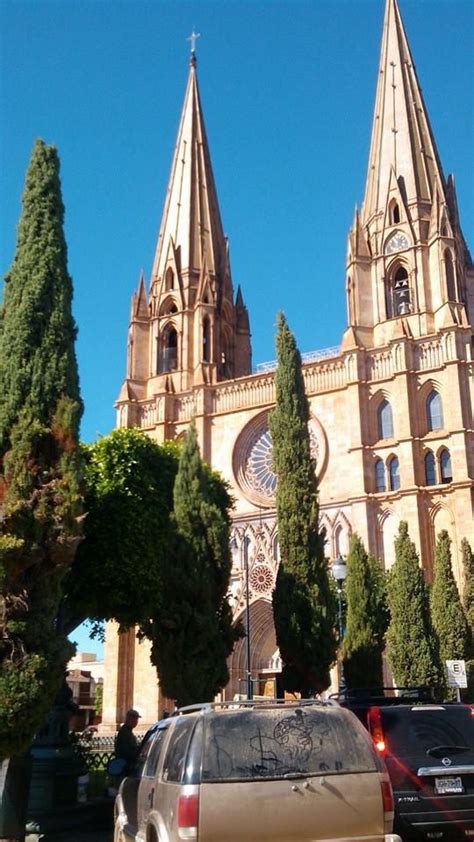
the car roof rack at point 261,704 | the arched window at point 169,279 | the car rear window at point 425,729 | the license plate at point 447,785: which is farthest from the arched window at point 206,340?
the car roof rack at point 261,704

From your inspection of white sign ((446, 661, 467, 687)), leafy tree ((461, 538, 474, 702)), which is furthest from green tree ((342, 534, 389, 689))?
white sign ((446, 661, 467, 687))

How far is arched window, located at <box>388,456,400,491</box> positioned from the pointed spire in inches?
514

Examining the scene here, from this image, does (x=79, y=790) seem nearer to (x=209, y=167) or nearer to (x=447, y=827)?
(x=447, y=827)

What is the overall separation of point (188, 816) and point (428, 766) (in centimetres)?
313

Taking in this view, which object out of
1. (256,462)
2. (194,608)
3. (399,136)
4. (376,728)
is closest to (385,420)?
(256,462)

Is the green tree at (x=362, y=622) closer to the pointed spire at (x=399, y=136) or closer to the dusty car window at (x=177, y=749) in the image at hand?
the dusty car window at (x=177, y=749)

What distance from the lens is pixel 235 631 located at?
15750 millimetres

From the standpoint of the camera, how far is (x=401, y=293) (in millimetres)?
38219

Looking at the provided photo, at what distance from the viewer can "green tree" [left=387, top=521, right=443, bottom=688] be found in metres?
22.4

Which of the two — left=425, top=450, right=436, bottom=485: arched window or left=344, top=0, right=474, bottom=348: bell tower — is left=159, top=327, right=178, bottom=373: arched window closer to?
left=344, top=0, right=474, bottom=348: bell tower

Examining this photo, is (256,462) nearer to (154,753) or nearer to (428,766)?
(428,766)

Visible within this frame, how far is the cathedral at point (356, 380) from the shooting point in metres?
33.5

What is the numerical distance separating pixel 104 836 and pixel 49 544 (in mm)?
4202

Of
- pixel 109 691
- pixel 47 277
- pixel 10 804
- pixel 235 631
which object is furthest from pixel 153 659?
pixel 109 691
